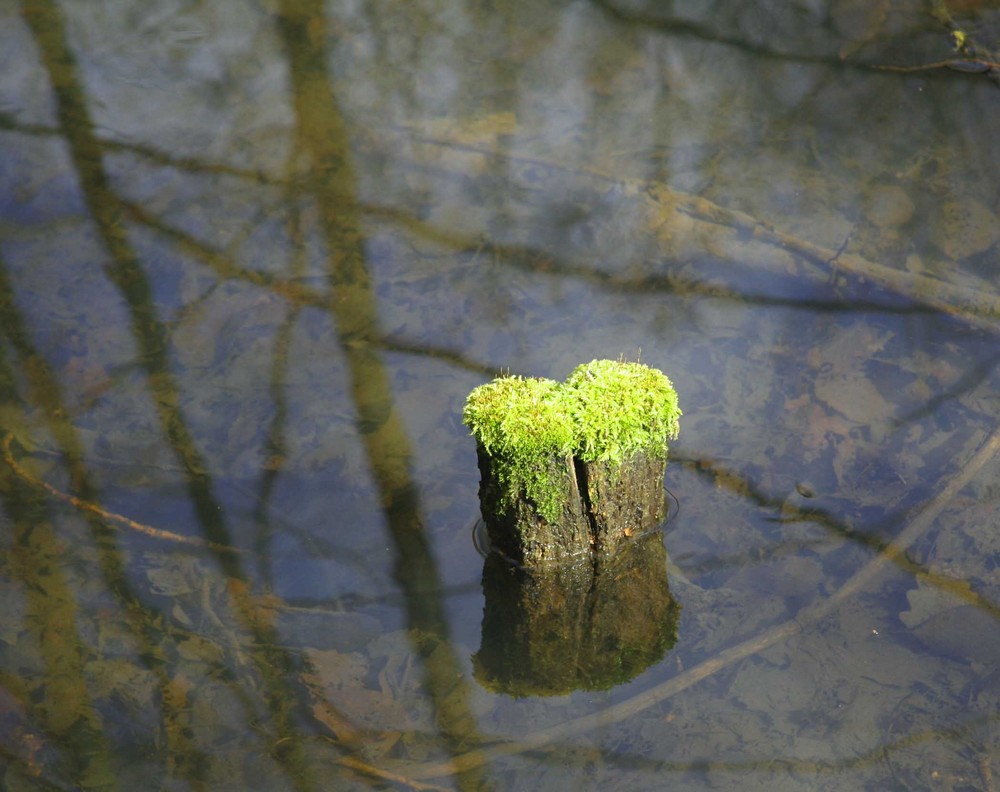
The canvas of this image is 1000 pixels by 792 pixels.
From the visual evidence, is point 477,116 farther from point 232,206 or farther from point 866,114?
point 866,114

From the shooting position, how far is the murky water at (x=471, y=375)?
3.55 meters

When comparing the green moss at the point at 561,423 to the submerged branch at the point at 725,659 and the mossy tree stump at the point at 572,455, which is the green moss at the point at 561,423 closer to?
the mossy tree stump at the point at 572,455

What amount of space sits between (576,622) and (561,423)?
2.28 feet

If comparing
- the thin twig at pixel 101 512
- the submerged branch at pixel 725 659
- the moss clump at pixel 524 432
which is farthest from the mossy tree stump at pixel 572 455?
the thin twig at pixel 101 512

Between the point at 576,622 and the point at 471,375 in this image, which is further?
the point at 471,375

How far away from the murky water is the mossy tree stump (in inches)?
7.3

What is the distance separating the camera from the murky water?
11.7ft

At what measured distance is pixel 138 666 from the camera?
12.4 ft

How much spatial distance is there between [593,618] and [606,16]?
4.71 meters

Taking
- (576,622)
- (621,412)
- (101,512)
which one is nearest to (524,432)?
(621,412)

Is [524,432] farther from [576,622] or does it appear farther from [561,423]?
[576,622]

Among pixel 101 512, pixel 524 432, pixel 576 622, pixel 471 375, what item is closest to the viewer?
pixel 524 432

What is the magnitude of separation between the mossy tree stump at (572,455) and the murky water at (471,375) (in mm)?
185

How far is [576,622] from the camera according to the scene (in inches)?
152
